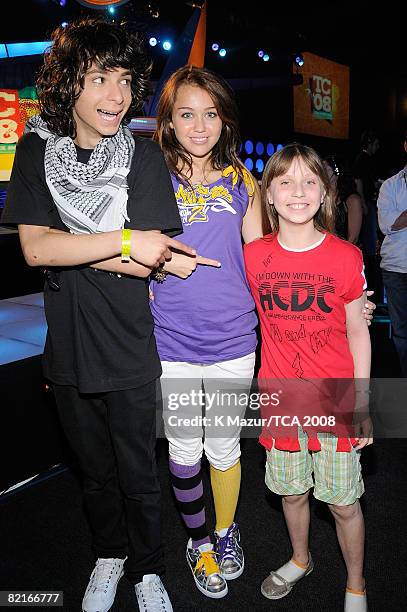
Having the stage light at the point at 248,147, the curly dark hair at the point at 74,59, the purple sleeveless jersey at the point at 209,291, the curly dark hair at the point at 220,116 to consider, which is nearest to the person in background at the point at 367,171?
the curly dark hair at the point at 220,116

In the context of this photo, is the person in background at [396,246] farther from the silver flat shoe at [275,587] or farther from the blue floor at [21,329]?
the blue floor at [21,329]

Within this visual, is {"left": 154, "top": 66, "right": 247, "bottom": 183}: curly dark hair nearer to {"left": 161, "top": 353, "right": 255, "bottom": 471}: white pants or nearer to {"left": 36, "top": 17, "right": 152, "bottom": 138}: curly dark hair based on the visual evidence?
{"left": 36, "top": 17, "right": 152, "bottom": 138}: curly dark hair

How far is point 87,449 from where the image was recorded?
1.74 meters

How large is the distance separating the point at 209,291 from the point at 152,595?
1.06 meters

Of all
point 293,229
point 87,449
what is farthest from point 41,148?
point 87,449

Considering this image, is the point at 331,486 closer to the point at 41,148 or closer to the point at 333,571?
the point at 333,571

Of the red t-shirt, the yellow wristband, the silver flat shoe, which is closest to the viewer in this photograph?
the yellow wristband

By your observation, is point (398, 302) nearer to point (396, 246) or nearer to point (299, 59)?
point (396, 246)

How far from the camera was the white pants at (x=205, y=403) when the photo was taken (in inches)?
73.4

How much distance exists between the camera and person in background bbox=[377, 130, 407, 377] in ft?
11.1

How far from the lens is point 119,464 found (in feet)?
5.74

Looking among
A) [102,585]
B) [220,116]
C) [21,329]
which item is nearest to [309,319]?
[220,116]

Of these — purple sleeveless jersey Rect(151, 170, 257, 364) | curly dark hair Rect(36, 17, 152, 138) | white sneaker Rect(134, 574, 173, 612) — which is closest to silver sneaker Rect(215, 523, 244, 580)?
white sneaker Rect(134, 574, 173, 612)

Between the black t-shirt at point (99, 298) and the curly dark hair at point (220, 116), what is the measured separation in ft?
0.91
